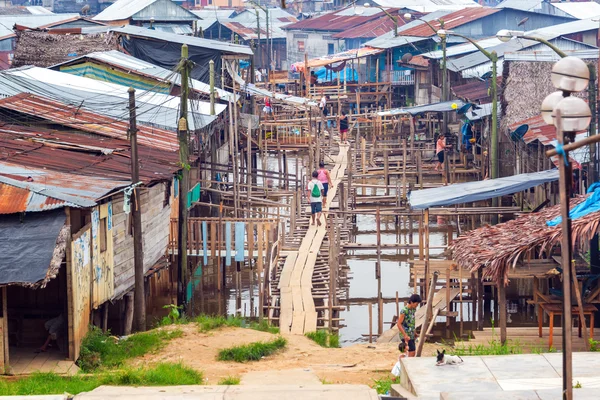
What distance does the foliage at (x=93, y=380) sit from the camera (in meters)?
12.4

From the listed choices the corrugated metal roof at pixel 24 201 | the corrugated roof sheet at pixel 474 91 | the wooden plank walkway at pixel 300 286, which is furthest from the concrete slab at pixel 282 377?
the corrugated roof sheet at pixel 474 91

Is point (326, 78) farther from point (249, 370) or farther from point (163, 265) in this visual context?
point (249, 370)

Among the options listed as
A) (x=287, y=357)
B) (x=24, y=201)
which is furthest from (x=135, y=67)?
(x=287, y=357)

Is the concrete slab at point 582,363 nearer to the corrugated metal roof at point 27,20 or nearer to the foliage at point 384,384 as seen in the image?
the foliage at point 384,384

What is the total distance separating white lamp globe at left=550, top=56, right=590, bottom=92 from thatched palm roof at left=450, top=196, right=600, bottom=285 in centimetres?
536

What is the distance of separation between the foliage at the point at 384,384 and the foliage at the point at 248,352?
2705 millimetres

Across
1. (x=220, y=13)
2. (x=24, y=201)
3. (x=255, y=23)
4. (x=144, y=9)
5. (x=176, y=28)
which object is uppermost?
(x=220, y=13)

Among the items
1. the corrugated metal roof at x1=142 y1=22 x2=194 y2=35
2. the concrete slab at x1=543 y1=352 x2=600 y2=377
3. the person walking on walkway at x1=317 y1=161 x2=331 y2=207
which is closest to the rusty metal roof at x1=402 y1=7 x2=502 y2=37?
the corrugated metal roof at x1=142 y1=22 x2=194 y2=35

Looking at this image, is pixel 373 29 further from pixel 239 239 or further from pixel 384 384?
pixel 384 384

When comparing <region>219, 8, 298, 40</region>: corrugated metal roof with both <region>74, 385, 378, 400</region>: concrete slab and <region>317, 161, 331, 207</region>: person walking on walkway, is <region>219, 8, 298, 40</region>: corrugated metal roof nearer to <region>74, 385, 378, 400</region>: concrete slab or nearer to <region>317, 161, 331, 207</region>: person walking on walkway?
<region>317, 161, 331, 207</region>: person walking on walkway

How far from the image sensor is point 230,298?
23.7m

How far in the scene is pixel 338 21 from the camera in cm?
7069

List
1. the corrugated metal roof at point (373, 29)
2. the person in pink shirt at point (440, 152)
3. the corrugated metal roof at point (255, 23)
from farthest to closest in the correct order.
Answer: the corrugated metal roof at point (255, 23) < the corrugated metal roof at point (373, 29) < the person in pink shirt at point (440, 152)

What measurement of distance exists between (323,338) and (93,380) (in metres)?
5.56
